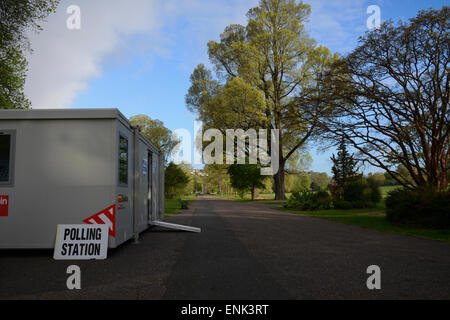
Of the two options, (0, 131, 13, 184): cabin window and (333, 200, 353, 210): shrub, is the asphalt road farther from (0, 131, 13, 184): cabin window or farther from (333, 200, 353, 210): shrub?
(333, 200, 353, 210): shrub

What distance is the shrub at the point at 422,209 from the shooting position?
10.7 m

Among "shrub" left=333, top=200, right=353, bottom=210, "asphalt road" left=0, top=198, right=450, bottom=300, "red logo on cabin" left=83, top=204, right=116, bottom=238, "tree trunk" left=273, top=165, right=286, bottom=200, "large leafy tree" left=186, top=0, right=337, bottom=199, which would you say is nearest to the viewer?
"asphalt road" left=0, top=198, right=450, bottom=300

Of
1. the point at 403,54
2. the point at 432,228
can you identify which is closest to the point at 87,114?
the point at 432,228

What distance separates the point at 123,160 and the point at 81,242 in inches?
77.1

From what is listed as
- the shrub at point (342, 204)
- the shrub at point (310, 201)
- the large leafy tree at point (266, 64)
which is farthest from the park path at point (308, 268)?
the large leafy tree at point (266, 64)

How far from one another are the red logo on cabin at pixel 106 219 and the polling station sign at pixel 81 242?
0.11m

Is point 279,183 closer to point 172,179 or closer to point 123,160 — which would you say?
point 172,179

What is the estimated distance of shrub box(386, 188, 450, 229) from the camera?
10.7 m

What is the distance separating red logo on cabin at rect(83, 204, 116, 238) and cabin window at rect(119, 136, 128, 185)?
72cm

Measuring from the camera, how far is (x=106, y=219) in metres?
6.64

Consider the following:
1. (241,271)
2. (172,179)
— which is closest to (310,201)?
(241,271)

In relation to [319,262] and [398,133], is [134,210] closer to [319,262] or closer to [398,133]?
[319,262]

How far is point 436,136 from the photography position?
13367 millimetres

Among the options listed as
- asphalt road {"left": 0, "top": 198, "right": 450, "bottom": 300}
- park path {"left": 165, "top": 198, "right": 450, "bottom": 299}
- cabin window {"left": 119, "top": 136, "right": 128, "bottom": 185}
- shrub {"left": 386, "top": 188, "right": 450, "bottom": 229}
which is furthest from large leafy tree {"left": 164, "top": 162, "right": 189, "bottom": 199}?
cabin window {"left": 119, "top": 136, "right": 128, "bottom": 185}
